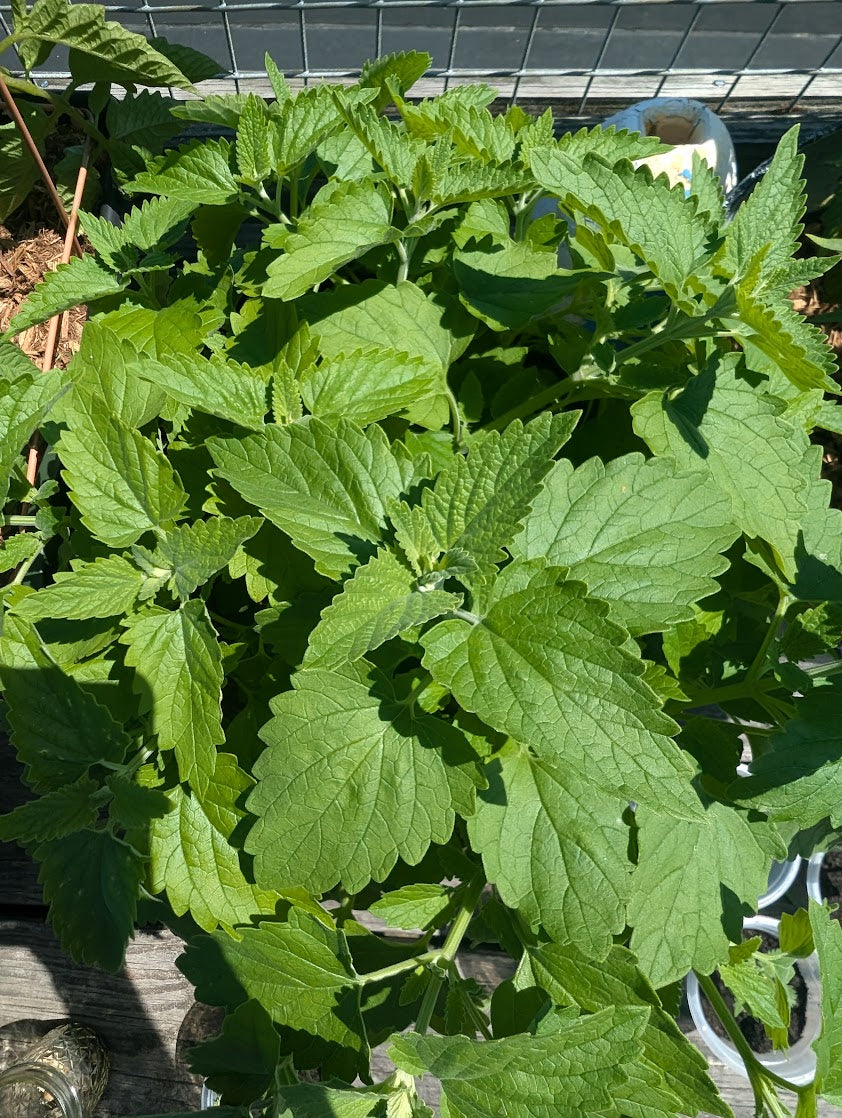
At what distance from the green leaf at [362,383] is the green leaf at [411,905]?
50 cm

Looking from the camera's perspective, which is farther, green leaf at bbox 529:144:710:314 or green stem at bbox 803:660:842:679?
green stem at bbox 803:660:842:679

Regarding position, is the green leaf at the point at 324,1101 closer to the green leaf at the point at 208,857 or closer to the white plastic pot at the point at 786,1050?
the green leaf at the point at 208,857

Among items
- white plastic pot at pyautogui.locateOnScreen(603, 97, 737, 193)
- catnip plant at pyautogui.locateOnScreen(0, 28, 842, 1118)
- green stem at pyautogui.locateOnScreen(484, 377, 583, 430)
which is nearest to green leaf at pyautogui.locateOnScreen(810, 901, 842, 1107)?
catnip plant at pyautogui.locateOnScreen(0, 28, 842, 1118)

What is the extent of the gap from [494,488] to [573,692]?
0.20 meters

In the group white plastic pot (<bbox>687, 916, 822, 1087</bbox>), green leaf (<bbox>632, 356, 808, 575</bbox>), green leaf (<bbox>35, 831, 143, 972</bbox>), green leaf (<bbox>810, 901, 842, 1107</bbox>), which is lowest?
white plastic pot (<bbox>687, 916, 822, 1087</bbox>)

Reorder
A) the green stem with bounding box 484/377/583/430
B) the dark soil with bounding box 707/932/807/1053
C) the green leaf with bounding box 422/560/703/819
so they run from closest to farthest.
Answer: the green leaf with bounding box 422/560/703/819
the green stem with bounding box 484/377/583/430
the dark soil with bounding box 707/932/807/1053

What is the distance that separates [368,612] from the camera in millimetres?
752

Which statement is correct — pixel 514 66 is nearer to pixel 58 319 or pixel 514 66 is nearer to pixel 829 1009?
pixel 58 319

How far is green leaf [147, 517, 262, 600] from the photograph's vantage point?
786 mm

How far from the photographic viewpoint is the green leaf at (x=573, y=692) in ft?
2.18

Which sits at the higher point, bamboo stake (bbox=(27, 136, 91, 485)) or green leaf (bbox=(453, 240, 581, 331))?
green leaf (bbox=(453, 240, 581, 331))

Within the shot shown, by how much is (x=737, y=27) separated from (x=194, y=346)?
1.86 metres

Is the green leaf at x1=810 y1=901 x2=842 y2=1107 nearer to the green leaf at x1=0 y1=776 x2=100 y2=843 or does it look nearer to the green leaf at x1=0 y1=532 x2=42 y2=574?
the green leaf at x1=0 y1=776 x2=100 y2=843

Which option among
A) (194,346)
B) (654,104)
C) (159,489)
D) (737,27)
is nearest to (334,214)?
(194,346)
